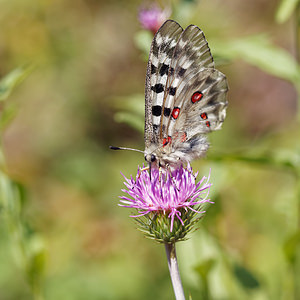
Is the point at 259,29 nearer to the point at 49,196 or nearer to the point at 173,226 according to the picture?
the point at 49,196

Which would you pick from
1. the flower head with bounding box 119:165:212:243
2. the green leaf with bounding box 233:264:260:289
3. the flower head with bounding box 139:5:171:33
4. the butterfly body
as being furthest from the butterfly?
the green leaf with bounding box 233:264:260:289

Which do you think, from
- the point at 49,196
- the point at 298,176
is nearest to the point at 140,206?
the point at 298,176

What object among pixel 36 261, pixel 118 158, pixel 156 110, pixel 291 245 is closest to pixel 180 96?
pixel 156 110

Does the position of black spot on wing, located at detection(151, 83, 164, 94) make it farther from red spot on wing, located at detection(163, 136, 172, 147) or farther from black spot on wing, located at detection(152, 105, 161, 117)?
red spot on wing, located at detection(163, 136, 172, 147)

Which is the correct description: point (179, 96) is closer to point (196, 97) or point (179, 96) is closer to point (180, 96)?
point (180, 96)

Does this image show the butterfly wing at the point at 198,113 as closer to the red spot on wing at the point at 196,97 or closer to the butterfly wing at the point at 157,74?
the red spot on wing at the point at 196,97
